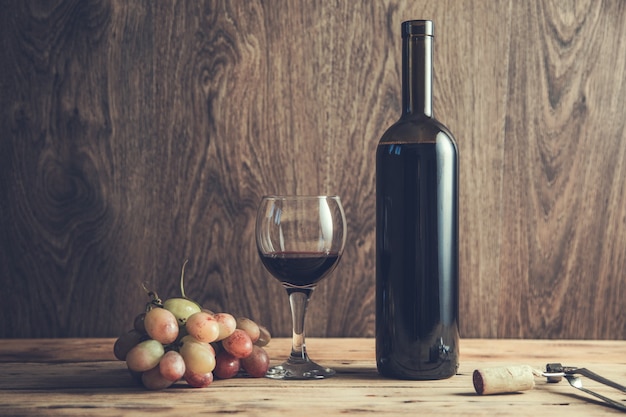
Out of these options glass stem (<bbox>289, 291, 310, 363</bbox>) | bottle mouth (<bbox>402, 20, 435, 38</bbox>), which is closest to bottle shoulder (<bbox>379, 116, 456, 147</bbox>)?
bottle mouth (<bbox>402, 20, 435, 38</bbox>)

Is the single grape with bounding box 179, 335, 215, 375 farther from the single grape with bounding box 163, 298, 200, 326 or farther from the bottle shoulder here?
the bottle shoulder

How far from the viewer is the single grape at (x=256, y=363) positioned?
98 cm

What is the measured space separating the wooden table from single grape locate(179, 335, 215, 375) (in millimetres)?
27

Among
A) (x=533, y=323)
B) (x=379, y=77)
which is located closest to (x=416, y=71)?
(x=379, y=77)

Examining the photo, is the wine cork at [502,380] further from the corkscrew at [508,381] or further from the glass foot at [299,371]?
the glass foot at [299,371]

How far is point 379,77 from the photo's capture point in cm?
131

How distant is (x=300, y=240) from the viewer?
3.16 feet

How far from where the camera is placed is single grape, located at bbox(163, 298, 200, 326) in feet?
3.20

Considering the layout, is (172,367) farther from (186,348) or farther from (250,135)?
(250,135)

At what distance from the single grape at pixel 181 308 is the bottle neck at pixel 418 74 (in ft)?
1.21

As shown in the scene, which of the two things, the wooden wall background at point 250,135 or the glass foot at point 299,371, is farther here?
the wooden wall background at point 250,135

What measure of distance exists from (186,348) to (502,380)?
377mm

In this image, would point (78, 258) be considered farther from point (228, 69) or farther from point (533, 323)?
point (533, 323)

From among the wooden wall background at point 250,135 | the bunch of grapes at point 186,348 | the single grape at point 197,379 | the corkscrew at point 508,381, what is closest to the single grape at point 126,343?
the bunch of grapes at point 186,348
